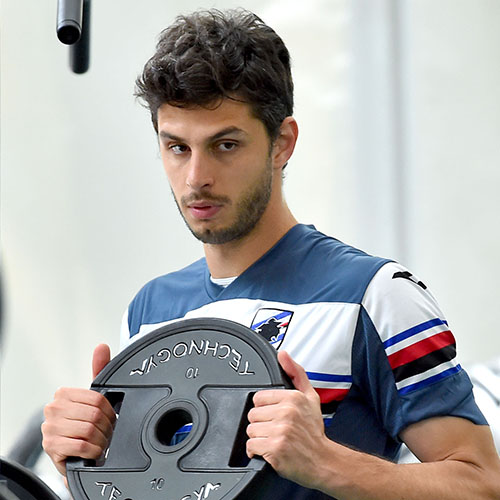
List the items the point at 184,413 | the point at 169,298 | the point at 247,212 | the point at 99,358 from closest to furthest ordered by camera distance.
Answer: the point at 184,413, the point at 99,358, the point at 247,212, the point at 169,298

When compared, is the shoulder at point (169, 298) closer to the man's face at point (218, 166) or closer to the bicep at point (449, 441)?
the man's face at point (218, 166)

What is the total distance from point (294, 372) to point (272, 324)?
194 mm

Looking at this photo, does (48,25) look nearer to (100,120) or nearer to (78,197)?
(100,120)

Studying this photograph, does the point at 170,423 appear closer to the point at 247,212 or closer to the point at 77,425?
the point at 77,425

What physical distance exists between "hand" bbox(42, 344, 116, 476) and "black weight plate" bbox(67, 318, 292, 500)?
0.07ft

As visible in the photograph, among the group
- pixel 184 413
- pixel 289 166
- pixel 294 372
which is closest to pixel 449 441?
pixel 294 372

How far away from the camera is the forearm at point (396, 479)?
100 cm

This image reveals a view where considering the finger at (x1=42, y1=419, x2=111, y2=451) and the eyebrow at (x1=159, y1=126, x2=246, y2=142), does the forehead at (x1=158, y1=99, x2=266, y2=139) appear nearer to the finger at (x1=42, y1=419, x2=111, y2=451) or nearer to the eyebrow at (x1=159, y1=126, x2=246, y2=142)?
the eyebrow at (x1=159, y1=126, x2=246, y2=142)

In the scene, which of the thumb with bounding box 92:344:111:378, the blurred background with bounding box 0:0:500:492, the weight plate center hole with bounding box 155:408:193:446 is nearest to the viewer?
the weight plate center hole with bounding box 155:408:193:446

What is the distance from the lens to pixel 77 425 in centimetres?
111

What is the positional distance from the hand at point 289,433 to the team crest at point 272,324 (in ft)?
0.63

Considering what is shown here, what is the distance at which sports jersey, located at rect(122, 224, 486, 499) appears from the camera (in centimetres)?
112

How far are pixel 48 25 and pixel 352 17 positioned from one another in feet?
4.14

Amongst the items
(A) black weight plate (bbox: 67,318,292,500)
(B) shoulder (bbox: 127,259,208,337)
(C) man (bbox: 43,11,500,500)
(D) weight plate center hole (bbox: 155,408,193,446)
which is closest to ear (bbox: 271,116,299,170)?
(C) man (bbox: 43,11,500,500)
